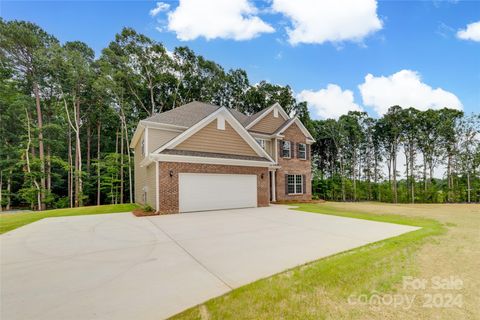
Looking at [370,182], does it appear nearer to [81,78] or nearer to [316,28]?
[316,28]

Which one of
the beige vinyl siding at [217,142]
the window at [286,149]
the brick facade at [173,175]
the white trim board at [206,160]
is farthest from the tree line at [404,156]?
the brick facade at [173,175]

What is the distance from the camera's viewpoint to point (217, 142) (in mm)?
12336

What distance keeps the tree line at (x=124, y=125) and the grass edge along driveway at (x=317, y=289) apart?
19.8 metres

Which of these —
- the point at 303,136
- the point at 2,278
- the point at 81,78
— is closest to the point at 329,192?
the point at 303,136

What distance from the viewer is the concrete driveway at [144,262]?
264cm

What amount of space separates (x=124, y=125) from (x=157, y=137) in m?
12.4

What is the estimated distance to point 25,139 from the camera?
20.0 meters

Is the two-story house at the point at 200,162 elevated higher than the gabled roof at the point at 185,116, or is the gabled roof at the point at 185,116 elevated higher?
the gabled roof at the point at 185,116

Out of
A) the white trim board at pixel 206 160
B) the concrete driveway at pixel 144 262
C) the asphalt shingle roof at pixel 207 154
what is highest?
the asphalt shingle roof at pixel 207 154

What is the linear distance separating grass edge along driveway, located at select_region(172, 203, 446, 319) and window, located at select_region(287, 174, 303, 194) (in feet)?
43.3

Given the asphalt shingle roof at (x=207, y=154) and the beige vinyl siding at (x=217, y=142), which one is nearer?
the asphalt shingle roof at (x=207, y=154)

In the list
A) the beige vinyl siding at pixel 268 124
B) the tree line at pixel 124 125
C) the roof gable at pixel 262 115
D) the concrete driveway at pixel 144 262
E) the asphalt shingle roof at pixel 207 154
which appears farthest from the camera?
the tree line at pixel 124 125

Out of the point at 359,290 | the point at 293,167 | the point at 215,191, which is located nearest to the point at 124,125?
the point at 215,191

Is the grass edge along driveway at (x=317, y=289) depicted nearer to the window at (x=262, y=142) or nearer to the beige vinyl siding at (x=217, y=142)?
the beige vinyl siding at (x=217, y=142)
